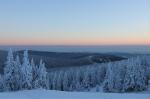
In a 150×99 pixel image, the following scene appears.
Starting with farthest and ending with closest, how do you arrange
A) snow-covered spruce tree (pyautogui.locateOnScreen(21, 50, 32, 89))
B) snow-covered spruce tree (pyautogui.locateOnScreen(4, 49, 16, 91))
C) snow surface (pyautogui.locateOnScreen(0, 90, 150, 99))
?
1. snow-covered spruce tree (pyautogui.locateOnScreen(21, 50, 32, 89))
2. snow-covered spruce tree (pyautogui.locateOnScreen(4, 49, 16, 91))
3. snow surface (pyautogui.locateOnScreen(0, 90, 150, 99))

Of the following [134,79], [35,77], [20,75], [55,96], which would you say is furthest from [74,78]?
[55,96]

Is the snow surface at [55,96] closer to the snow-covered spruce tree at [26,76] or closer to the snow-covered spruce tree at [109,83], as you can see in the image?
the snow-covered spruce tree at [26,76]

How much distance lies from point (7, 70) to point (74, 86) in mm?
57561

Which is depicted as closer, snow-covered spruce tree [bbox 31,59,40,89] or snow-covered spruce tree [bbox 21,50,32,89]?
snow-covered spruce tree [bbox 21,50,32,89]

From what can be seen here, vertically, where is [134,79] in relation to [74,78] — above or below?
above

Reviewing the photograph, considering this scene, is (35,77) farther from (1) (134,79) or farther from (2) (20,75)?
(1) (134,79)

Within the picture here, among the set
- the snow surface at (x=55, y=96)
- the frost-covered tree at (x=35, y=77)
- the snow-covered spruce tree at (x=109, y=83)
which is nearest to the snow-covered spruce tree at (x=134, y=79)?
Result: the snow-covered spruce tree at (x=109, y=83)

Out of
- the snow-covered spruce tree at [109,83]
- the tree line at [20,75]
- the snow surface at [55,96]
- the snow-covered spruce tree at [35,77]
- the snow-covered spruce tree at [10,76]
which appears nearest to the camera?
the snow surface at [55,96]

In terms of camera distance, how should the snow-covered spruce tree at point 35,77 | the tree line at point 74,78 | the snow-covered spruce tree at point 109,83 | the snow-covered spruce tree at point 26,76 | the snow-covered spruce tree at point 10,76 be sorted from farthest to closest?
the snow-covered spruce tree at point 109,83, the snow-covered spruce tree at point 35,77, the tree line at point 74,78, the snow-covered spruce tree at point 26,76, the snow-covered spruce tree at point 10,76

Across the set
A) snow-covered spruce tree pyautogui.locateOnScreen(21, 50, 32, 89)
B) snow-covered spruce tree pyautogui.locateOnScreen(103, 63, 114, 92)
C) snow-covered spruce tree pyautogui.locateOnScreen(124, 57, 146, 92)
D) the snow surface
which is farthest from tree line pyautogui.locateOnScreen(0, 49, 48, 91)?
the snow surface

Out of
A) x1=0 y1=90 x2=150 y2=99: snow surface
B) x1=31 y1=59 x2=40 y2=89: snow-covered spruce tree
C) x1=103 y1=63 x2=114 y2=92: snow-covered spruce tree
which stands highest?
x1=0 y1=90 x2=150 y2=99: snow surface

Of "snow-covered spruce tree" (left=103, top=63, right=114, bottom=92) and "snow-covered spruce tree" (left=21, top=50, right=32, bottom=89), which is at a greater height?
"snow-covered spruce tree" (left=21, top=50, right=32, bottom=89)

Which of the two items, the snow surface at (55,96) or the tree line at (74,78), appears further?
the tree line at (74,78)

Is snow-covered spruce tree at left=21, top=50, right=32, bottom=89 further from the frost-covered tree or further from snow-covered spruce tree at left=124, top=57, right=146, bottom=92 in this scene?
snow-covered spruce tree at left=124, top=57, right=146, bottom=92
